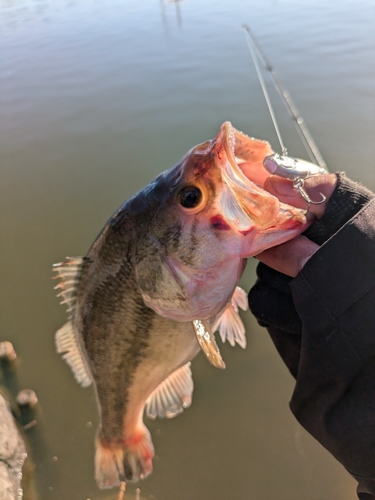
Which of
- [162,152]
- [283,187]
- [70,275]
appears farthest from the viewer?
[162,152]

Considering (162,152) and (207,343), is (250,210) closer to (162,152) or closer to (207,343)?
(207,343)

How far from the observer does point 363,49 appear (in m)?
6.75

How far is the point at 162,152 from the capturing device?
4.98 metres

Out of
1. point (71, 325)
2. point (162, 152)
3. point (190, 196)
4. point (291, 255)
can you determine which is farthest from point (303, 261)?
point (162, 152)

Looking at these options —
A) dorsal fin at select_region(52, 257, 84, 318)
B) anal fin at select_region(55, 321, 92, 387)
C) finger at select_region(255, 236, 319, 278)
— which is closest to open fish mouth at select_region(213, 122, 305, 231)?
finger at select_region(255, 236, 319, 278)

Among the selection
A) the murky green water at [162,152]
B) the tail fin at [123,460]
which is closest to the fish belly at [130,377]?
the tail fin at [123,460]

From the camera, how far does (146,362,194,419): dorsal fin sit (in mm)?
2281

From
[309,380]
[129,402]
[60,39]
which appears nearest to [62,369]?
[129,402]

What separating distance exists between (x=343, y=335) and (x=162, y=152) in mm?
4120

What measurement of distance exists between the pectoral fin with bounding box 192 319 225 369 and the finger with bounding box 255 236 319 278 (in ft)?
1.47

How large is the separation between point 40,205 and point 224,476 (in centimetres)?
347

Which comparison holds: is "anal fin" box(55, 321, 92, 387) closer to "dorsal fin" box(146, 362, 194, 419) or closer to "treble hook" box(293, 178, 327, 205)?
"dorsal fin" box(146, 362, 194, 419)

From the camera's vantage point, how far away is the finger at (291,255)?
146 cm

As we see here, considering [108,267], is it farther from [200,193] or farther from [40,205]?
[40,205]
